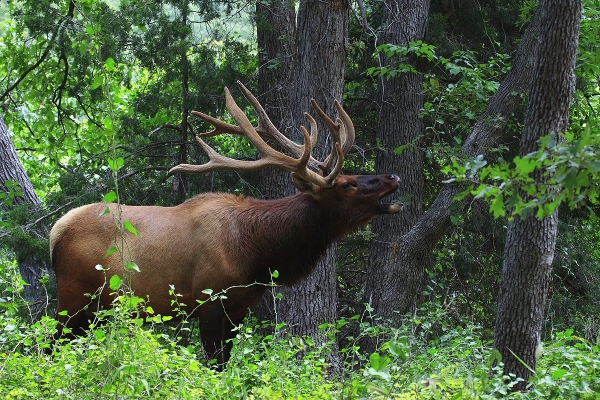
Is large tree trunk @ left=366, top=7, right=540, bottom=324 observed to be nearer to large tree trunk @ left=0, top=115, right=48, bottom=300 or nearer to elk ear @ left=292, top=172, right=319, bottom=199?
elk ear @ left=292, top=172, right=319, bottom=199

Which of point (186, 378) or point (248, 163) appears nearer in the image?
point (186, 378)

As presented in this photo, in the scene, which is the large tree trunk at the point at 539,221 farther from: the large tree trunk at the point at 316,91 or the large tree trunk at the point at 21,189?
the large tree trunk at the point at 21,189

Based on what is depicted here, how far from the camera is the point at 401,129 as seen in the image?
8.77 meters

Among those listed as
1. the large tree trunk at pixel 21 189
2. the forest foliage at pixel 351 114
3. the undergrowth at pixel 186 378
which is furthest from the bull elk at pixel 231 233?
the undergrowth at pixel 186 378

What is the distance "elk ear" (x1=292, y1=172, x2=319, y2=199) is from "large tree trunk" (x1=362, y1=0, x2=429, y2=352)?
1385 mm

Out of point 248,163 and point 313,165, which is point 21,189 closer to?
point 248,163

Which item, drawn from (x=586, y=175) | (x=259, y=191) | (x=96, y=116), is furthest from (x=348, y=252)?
(x=586, y=175)

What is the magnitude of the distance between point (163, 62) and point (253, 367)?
5439 mm

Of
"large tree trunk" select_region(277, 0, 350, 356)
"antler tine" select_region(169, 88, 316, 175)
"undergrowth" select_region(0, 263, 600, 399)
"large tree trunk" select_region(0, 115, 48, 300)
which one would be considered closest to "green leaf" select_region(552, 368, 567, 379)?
"undergrowth" select_region(0, 263, 600, 399)

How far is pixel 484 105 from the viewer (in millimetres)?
8703

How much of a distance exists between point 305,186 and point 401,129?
1.82 meters

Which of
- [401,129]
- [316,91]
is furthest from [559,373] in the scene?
[401,129]

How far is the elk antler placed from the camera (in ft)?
23.6

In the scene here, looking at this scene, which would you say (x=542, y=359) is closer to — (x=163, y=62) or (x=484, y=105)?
(x=484, y=105)
